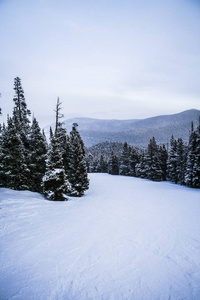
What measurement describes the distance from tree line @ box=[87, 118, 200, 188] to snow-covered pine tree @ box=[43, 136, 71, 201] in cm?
2536

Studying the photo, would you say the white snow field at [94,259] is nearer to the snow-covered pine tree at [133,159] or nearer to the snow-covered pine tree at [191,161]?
the snow-covered pine tree at [191,161]

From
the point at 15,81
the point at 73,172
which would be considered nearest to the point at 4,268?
the point at 73,172

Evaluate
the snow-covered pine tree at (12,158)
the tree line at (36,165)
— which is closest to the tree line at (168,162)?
the tree line at (36,165)

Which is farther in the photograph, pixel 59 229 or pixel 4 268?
pixel 59 229

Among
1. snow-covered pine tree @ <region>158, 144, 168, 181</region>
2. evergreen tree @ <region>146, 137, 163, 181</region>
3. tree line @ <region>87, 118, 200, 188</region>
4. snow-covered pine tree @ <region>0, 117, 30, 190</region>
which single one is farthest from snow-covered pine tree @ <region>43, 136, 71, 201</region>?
snow-covered pine tree @ <region>158, 144, 168, 181</region>

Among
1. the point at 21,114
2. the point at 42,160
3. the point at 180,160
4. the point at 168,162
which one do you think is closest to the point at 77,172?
the point at 42,160

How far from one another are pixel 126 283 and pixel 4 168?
1674 cm

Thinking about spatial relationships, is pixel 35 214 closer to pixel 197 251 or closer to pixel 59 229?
pixel 59 229

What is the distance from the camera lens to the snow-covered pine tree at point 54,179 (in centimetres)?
1417

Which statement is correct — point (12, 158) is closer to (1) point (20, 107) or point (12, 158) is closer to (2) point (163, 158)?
(1) point (20, 107)

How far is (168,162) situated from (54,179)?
1401 inches

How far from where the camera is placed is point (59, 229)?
7.71 meters

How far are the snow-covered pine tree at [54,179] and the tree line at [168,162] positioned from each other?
2536 cm

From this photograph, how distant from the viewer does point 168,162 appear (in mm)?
41031
